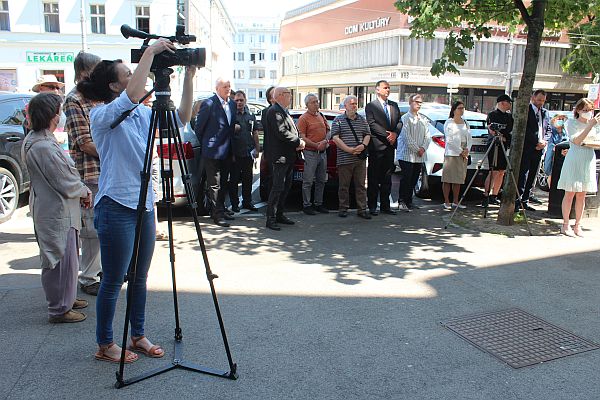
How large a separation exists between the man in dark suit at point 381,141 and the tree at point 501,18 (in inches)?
35.0

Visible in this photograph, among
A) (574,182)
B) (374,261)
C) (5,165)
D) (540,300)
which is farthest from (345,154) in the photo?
(5,165)

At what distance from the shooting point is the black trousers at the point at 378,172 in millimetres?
8555

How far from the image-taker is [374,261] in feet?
20.0

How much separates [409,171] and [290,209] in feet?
6.99

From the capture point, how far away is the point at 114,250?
338 centimetres

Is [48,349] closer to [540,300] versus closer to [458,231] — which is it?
[540,300]

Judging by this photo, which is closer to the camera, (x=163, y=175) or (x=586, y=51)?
(x=163, y=175)

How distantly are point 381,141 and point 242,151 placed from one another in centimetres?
225

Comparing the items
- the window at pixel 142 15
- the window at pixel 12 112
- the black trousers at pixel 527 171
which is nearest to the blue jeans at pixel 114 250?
the window at pixel 12 112

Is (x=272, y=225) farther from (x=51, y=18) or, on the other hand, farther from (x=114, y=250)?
(x=51, y=18)

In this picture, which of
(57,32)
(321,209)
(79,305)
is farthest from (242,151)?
(57,32)

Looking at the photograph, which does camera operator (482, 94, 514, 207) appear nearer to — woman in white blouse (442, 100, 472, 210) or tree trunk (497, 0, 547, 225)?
woman in white blouse (442, 100, 472, 210)

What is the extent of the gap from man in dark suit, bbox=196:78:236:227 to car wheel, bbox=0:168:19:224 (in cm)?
285

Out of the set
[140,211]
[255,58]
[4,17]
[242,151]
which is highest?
[255,58]
